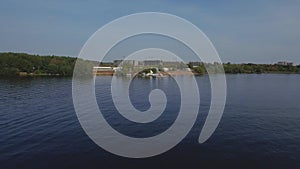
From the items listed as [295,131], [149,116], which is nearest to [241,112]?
[295,131]

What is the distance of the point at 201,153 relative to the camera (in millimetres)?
16922

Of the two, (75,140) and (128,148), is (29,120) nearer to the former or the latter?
(75,140)

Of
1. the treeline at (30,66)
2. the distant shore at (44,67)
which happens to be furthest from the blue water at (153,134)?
the treeline at (30,66)

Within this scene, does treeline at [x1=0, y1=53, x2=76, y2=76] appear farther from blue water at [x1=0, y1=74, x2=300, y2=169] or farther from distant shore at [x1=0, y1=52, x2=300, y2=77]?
blue water at [x1=0, y1=74, x2=300, y2=169]

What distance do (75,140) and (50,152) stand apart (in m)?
2.61

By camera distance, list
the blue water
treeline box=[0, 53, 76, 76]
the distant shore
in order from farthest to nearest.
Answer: treeline box=[0, 53, 76, 76]
the distant shore
the blue water

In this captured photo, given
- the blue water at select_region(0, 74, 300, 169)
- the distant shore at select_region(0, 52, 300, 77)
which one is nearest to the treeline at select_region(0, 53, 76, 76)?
the distant shore at select_region(0, 52, 300, 77)

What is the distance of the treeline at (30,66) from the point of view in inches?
4432

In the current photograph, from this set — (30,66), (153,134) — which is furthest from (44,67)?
(153,134)

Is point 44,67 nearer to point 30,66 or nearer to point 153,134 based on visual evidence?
point 30,66

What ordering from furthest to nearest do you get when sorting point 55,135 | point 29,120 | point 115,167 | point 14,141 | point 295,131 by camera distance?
point 29,120
point 295,131
point 55,135
point 14,141
point 115,167

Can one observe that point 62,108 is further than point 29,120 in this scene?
Yes

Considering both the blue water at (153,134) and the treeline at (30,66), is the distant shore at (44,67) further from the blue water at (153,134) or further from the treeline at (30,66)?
the blue water at (153,134)

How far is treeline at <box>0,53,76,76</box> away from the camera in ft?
369
